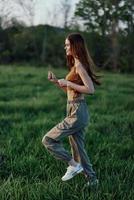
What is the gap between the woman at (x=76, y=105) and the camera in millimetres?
4453

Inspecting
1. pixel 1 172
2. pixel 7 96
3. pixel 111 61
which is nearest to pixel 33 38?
pixel 111 61

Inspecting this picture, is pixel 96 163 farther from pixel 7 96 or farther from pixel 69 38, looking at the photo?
pixel 7 96

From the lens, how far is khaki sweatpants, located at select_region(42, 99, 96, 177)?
177 inches

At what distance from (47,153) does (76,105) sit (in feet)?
4.54

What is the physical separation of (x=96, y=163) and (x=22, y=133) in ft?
5.77

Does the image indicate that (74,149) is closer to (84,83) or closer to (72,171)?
(72,171)

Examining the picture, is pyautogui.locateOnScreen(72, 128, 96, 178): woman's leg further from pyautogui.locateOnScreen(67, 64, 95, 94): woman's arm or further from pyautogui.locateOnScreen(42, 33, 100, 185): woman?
pyautogui.locateOnScreen(67, 64, 95, 94): woman's arm

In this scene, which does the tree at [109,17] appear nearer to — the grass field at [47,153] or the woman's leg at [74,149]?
the grass field at [47,153]

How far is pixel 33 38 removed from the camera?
31219 millimetres

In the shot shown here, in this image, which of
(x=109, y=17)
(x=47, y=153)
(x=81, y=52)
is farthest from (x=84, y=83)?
(x=109, y=17)

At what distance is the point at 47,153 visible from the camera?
5.78 metres

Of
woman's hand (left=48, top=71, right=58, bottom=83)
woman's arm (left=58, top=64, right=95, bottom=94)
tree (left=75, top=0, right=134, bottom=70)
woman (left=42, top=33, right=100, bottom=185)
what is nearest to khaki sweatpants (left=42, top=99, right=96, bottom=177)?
woman (left=42, top=33, right=100, bottom=185)

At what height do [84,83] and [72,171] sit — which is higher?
[84,83]

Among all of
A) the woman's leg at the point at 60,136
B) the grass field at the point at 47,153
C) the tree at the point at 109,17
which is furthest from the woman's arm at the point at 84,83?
the tree at the point at 109,17
